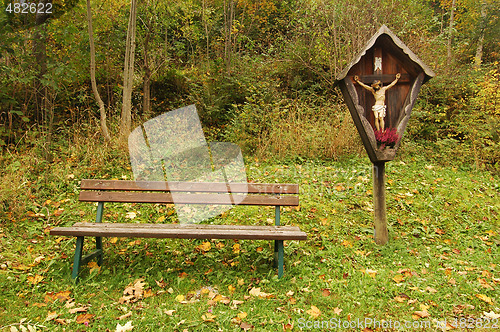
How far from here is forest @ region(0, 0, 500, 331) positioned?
2.87m

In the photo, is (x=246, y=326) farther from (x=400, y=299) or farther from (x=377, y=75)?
(x=377, y=75)

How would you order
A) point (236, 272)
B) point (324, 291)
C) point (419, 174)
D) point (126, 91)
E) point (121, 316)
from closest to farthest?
1. point (121, 316)
2. point (324, 291)
3. point (236, 272)
4. point (419, 174)
5. point (126, 91)

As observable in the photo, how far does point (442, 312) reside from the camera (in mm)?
2816

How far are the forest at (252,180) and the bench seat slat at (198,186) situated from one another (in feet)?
2.34

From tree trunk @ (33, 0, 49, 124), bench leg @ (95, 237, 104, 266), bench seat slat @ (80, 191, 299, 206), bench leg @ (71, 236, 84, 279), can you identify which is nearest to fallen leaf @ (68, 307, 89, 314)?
bench leg @ (71, 236, 84, 279)

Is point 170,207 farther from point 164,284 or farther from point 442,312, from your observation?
point 442,312

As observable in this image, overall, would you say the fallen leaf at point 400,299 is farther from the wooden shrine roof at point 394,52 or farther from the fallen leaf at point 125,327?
the wooden shrine roof at point 394,52

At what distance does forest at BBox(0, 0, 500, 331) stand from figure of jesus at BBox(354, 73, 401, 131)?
137cm

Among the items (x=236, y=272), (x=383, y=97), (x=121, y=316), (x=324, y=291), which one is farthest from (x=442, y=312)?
(x=121, y=316)

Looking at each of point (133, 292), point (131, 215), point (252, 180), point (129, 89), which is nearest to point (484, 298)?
point (133, 292)

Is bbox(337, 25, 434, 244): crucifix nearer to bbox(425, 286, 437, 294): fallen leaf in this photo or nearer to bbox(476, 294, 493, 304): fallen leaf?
bbox(425, 286, 437, 294): fallen leaf

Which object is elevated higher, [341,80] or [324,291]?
[341,80]

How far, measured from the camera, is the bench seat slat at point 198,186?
357 centimetres

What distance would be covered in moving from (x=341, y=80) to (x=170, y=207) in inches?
112
